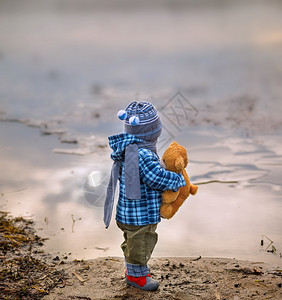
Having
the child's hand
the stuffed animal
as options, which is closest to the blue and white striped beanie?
the stuffed animal

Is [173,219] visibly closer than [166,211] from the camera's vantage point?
No

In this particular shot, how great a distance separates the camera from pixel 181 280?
282 centimetres

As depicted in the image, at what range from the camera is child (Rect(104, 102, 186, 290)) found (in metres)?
2.59

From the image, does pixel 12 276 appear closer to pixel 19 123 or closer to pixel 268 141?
pixel 268 141

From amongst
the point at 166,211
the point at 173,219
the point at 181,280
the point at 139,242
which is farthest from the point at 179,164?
the point at 173,219

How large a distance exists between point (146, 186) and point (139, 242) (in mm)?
358

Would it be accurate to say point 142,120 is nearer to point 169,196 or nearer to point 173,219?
point 169,196

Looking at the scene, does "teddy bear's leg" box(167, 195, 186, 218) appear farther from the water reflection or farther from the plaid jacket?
the water reflection

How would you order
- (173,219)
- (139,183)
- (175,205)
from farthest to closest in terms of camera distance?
(173,219) → (175,205) → (139,183)

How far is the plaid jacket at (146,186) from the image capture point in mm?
2586

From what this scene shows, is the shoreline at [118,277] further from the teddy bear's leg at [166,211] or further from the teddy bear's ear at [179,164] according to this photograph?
the teddy bear's ear at [179,164]

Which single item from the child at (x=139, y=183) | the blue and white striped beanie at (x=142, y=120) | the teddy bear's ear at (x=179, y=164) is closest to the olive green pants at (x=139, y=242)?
the child at (x=139, y=183)

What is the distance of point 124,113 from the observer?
8.68ft

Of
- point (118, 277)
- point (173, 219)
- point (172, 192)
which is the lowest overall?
point (118, 277)
